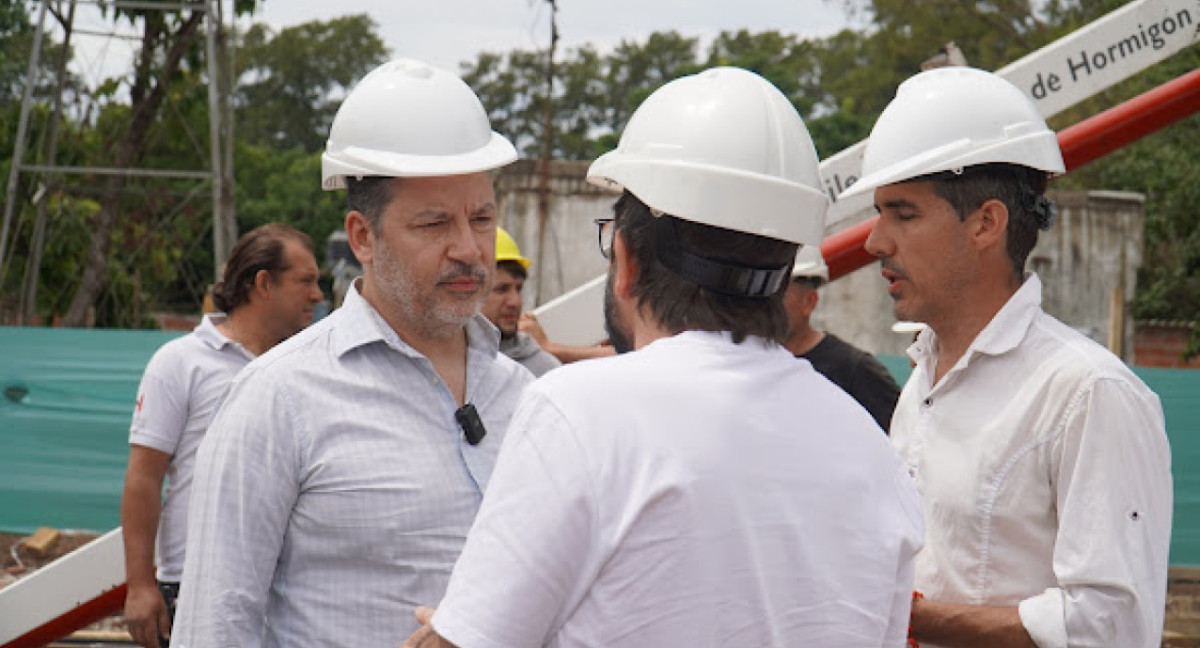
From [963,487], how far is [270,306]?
3271 millimetres

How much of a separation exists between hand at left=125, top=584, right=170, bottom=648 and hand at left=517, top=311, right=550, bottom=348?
1613 millimetres

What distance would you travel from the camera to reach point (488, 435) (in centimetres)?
294

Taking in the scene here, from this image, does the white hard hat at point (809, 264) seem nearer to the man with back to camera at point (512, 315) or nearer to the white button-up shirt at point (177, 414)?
the man with back to camera at point (512, 315)

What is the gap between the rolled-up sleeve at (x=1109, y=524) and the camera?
261cm

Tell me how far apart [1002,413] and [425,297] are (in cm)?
106

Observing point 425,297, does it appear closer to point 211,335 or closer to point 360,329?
point 360,329

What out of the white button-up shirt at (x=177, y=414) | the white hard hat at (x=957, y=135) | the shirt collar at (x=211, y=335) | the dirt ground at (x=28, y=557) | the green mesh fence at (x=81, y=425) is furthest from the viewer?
the dirt ground at (x=28, y=557)

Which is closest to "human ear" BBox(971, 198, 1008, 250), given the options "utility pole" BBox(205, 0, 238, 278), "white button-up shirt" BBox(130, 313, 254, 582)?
"white button-up shirt" BBox(130, 313, 254, 582)

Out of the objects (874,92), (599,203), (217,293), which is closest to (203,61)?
(599,203)

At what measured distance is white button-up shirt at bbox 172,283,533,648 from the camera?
2639 mm

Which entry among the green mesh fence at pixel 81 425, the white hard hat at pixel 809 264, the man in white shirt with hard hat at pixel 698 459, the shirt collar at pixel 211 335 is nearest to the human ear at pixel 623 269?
the man in white shirt with hard hat at pixel 698 459

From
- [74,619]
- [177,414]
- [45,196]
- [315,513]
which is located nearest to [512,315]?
[177,414]

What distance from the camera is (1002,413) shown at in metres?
2.81

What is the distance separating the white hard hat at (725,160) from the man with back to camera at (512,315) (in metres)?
3.47
